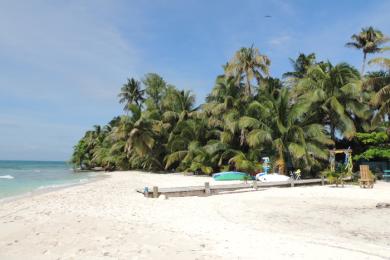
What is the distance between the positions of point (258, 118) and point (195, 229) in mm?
16944

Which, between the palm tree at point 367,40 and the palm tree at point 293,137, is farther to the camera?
the palm tree at point 367,40

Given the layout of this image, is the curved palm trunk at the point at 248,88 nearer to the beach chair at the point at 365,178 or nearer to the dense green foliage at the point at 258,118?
the dense green foliage at the point at 258,118

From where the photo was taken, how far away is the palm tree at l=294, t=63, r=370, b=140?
74.4 feet

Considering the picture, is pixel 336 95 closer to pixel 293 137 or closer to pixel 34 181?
pixel 293 137

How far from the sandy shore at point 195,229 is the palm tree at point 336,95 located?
12060 millimetres

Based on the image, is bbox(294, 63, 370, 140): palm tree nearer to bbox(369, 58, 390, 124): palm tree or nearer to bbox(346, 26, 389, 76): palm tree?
bbox(369, 58, 390, 124): palm tree

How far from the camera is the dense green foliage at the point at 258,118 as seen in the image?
21.2 m

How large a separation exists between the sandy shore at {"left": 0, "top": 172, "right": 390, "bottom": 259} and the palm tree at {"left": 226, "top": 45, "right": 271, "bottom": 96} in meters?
15.5

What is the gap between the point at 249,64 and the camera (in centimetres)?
2614

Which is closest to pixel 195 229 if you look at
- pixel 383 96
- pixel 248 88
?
pixel 383 96

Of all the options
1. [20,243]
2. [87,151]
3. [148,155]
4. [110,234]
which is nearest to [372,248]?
[110,234]

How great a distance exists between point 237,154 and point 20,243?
19.0m

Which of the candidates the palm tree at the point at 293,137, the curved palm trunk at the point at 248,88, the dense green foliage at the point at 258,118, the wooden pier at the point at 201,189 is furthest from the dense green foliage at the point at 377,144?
the curved palm trunk at the point at 248,88

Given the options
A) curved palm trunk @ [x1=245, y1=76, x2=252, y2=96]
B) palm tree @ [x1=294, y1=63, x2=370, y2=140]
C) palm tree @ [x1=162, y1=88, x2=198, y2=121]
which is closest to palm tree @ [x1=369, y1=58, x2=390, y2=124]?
palm tree @ [x1=294, y1=63, x2=370, y2=140]
